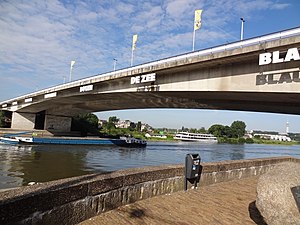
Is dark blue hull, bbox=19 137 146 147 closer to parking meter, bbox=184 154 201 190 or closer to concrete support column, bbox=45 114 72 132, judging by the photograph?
concrete support column, bbox=45 114 72 132

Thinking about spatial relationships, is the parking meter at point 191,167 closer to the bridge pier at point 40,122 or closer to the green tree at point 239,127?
the bridge pier at point 40,122

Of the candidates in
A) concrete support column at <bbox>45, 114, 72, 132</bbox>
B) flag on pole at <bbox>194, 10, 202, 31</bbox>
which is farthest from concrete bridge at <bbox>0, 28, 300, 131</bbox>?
concrete support column at <bbox>45, 114, 72, 132</bbox>

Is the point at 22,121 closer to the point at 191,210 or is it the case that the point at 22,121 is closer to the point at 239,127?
the point at 191,210

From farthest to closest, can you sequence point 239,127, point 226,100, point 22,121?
point 239,127 < point 22,121 < point 226,100

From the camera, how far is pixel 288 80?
40.4 ft

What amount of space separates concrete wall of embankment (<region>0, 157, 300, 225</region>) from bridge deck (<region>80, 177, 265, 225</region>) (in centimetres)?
18

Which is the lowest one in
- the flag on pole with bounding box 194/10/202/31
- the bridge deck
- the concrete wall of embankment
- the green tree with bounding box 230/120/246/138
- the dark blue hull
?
the dark blue hull

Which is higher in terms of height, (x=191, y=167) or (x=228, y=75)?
(x=228, y=75)

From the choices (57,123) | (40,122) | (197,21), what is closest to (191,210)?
(197,21)

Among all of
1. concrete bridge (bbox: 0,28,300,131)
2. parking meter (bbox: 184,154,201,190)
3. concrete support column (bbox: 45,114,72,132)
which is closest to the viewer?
parking meter (bbox: 184,154,201,190)

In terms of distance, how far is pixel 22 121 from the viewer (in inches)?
2094

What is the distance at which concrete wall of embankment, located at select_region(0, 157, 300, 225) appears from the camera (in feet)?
10.9

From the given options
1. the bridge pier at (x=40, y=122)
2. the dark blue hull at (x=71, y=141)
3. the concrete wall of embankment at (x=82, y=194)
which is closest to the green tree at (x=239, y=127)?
the dark blue hull at (x=71, y=141)

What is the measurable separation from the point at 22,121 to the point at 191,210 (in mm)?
55049
